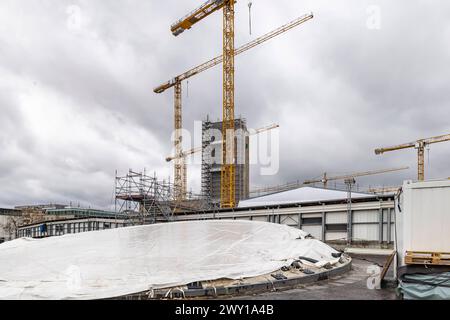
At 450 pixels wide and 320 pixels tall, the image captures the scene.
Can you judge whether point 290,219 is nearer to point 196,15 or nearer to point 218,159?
point 196,15

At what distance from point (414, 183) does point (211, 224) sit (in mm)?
13439

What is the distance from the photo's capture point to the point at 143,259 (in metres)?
13.3

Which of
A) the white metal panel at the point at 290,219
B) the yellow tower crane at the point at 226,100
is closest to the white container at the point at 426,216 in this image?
the white metal panel at the point at 290,219

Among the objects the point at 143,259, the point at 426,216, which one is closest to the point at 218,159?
the point at 143,259

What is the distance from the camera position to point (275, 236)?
17.5 m

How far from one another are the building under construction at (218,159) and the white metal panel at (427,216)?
302 ft

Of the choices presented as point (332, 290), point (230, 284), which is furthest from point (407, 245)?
point (230, 284)

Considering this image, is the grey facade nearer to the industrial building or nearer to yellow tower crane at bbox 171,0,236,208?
the industrial building

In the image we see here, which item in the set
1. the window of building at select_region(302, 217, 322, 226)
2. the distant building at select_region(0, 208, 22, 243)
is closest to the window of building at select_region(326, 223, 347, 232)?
the window of building at select_region(302, 217, 322, 226)

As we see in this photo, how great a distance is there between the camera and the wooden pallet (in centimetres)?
944

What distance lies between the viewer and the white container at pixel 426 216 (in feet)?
32.0

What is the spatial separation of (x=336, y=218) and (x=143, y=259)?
951 inches
